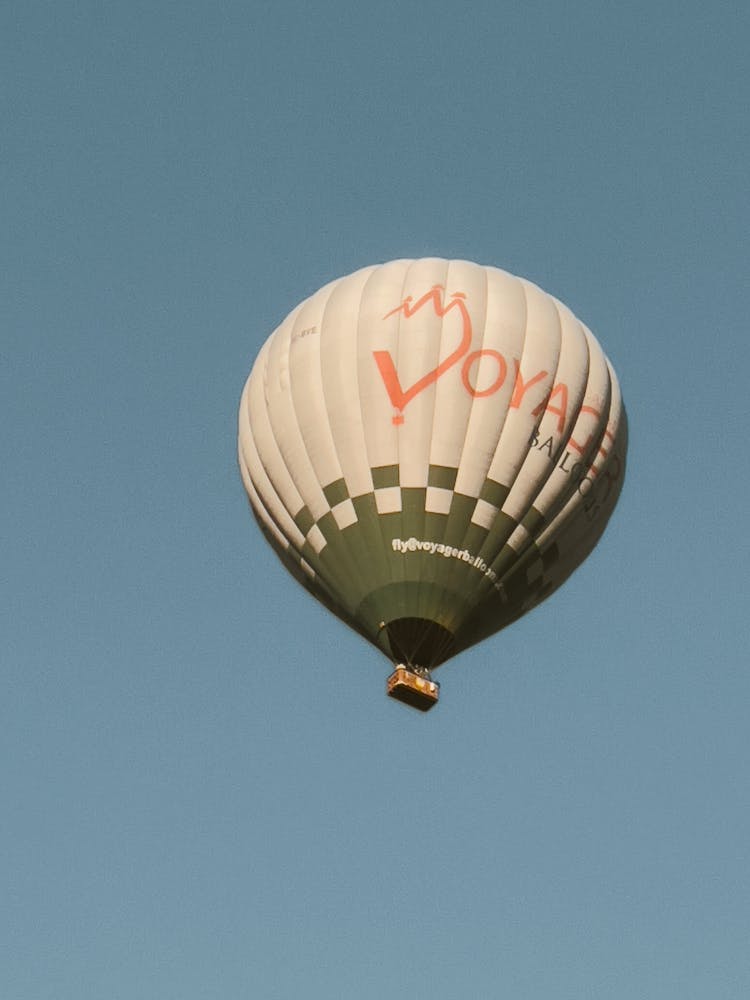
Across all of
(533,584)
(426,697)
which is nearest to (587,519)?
(533,584)

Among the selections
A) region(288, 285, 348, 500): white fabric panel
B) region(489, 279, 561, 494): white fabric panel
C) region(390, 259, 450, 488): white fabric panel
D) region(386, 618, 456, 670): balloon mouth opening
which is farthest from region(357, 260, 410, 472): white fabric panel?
region(386, 618, 456, 670): balloon mouth opening

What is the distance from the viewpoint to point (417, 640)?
1602 inches

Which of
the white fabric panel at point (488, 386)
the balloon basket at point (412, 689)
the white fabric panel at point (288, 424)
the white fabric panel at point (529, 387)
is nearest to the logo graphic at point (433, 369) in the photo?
the white fabric panel at point (488, 386)

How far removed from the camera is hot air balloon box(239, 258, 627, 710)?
134ft

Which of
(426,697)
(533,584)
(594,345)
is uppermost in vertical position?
(594,345)

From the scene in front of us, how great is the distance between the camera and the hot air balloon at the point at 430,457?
40750 mm

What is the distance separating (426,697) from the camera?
133 ft

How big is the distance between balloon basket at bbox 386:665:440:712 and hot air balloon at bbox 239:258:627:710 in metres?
0.04

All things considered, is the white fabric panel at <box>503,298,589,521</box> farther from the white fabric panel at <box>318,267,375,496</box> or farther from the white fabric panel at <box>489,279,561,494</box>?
the white fabric panel at <box>318,267,375,496</box>

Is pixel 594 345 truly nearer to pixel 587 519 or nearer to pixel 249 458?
pixel 587 519

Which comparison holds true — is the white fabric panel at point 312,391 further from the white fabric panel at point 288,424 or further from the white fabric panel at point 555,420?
the white fabric panel at point 555,420

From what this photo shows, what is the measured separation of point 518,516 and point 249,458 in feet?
15.2

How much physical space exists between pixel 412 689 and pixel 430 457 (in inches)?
138

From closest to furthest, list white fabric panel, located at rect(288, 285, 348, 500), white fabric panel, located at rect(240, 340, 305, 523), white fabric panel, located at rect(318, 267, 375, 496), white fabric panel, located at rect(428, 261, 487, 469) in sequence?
white fabric panel, located at rect(428, 261, 487, 469) < white fabric panel, located at rect(318, 267, 375, 496) < white fabric panel, located at rect(288, 285, 348, 500) < white fabric panel, located at rect(240, 340, 305, 523)
